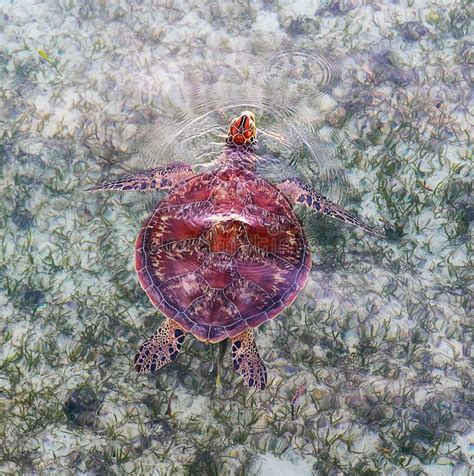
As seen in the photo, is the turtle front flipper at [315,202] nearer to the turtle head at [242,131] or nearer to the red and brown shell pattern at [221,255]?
the red and brown shell pattern at [221,255]

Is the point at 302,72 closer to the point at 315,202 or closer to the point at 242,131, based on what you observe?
the point at 242,131

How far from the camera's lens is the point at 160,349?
3.85m

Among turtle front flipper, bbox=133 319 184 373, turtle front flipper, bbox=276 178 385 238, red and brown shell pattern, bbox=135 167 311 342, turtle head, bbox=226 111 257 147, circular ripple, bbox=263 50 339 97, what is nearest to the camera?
red and brown shell pattern, bbox=135 167 311 342

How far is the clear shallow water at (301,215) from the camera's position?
3.78 m

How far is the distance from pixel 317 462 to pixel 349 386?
0.59m

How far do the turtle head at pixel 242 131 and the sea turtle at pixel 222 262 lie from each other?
1.40 ft

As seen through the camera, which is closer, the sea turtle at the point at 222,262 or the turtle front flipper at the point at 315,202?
the sea turtle at the point at 222,262

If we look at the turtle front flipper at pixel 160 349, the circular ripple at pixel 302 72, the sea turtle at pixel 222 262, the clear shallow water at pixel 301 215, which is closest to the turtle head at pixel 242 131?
the clear shallow water at pixel 301 215

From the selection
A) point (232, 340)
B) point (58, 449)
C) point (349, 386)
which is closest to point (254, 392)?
point (232, 340)

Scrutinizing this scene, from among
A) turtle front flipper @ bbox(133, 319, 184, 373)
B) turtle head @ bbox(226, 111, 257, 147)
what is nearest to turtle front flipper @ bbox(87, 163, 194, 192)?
turtle head @ bbox(226, 111, 257, 147)

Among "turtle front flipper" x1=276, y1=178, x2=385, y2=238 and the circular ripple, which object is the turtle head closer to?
"turtle front flipper" x1=276, y1=178, x2=385, y2=238

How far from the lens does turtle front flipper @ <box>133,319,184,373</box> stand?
383 cm

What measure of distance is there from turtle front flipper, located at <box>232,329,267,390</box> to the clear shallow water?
7.2 inches

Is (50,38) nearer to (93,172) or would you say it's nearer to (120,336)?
(93,172)
